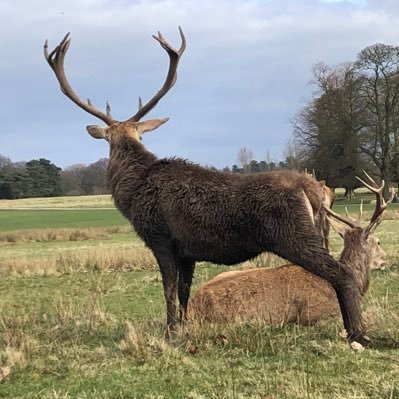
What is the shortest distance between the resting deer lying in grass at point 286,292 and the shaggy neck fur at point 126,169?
1674 mm

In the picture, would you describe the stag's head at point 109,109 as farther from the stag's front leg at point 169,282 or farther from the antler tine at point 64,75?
the stag's front leg at point 169,282

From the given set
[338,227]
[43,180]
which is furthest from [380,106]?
[43,180]

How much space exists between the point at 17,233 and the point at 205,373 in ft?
116

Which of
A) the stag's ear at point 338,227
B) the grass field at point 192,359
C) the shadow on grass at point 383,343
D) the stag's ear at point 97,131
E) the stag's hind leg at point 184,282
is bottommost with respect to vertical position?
the shadow on grass at point 383,343

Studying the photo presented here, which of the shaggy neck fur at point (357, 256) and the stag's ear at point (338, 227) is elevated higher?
the stag's ear at point (338, 227)

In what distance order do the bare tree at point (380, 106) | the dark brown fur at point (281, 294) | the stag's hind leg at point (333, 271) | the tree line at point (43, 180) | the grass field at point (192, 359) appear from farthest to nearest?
the tree line at point (43, 180)
the bare tree at point (380, 106)
the dark brown fur at point (281, 294)
the stag's hind leg at point (333, 271)
the grass field at point (192, 359)

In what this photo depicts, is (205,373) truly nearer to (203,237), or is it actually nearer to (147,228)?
(203,237)

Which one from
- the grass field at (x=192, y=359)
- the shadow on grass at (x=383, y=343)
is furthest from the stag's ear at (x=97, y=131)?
the shadow on grass at (x=383, y=343)

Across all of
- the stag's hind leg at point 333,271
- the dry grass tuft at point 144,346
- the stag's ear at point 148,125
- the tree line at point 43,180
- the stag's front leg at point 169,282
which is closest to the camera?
the dry grass tuft at point 144,346

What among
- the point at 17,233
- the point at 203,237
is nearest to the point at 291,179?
the point at 203,237

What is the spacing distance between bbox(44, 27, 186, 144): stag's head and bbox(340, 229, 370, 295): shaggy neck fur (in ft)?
9.46

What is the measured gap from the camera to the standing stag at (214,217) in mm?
6316

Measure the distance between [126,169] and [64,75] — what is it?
180 cm

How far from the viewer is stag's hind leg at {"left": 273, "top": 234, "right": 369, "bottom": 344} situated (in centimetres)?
629
